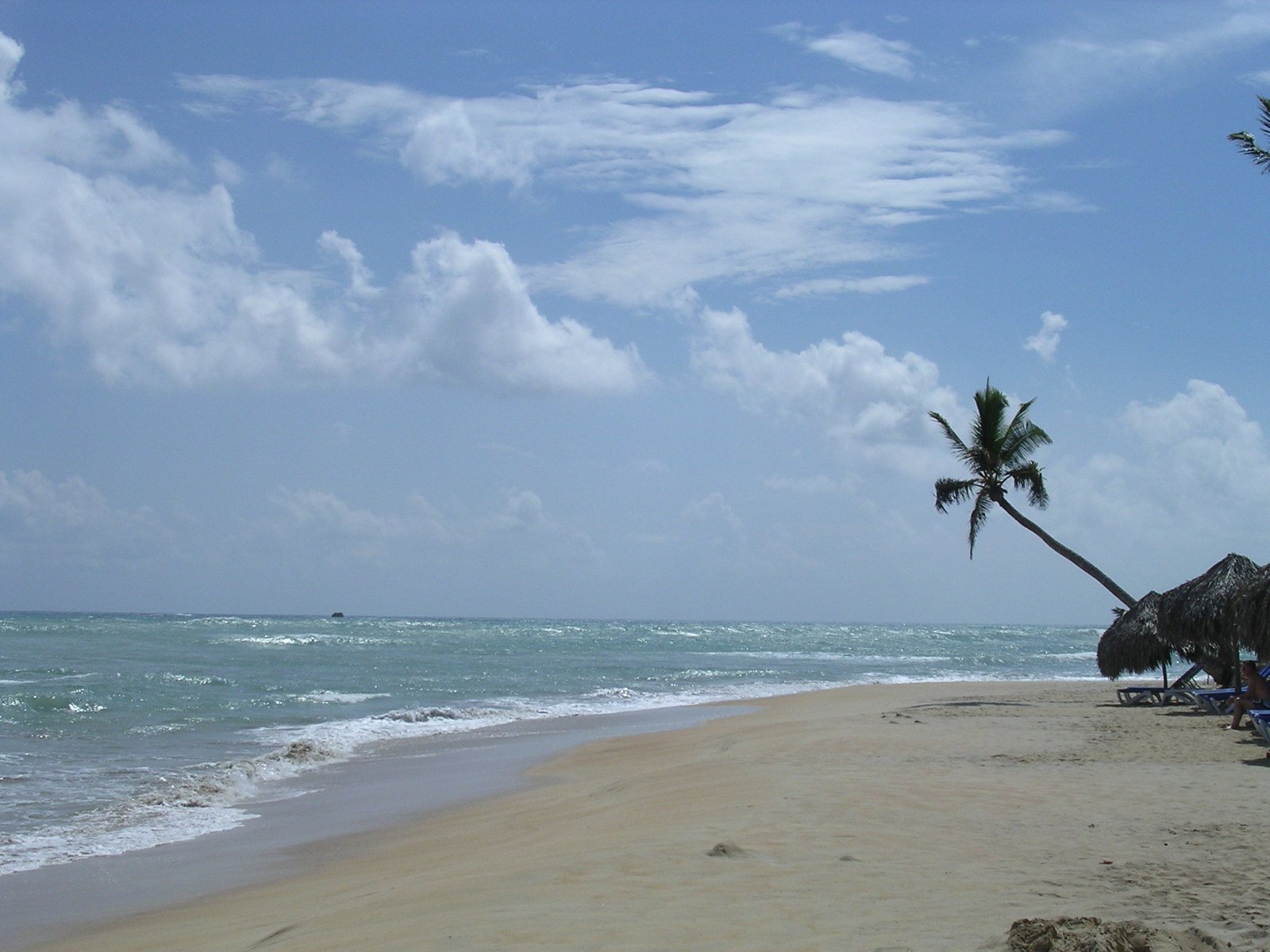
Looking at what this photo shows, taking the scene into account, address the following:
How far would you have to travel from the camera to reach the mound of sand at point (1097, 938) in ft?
14.1

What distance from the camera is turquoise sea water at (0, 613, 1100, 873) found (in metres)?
10.9

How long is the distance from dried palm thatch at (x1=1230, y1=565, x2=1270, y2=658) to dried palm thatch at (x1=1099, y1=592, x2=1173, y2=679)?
5.62 meters

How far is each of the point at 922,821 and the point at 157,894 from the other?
5.44 meters

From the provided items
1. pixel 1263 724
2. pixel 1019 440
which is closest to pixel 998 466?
pixel 1019 440

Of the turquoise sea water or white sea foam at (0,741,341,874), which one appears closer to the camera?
white sea foam at (0,741,341,874)

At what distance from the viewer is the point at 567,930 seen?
495 cm

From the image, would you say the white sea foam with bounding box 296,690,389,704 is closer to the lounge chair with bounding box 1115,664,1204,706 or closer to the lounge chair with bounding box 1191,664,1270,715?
the lounge chair with bounding box 1115,664,1204,706

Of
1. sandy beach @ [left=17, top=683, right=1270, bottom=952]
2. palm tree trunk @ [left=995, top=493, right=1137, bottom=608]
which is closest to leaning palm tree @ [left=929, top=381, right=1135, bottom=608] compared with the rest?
palm tree trunk @ [left=995, top=493, right=1137, bottom=608]

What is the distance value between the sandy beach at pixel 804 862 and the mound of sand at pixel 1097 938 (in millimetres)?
34

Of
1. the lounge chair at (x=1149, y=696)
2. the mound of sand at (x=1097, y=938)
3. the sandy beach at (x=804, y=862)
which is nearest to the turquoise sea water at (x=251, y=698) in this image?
the sandy beach at (x=804, y=862)

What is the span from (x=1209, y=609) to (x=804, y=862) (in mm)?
12019

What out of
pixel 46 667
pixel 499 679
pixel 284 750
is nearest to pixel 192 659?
pixel 46 667

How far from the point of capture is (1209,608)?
Answer: 51.0 ft

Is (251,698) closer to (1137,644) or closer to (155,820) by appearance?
(155,820)
